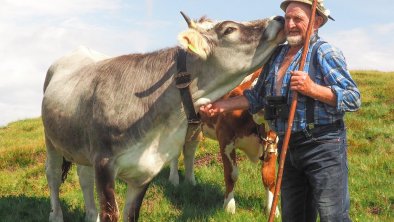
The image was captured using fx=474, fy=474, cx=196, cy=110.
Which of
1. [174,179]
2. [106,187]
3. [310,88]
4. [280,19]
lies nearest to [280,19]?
[280,19]

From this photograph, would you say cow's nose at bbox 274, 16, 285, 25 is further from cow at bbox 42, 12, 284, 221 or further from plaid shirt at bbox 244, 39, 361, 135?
plaid shirt at bbox 244, 39, 361, 135

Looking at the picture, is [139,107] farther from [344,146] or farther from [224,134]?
[224,134]

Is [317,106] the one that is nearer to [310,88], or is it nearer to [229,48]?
[310,88]

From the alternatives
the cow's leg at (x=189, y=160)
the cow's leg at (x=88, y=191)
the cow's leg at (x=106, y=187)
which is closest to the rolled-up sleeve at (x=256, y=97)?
the cow's leg at (x=106, y=187)

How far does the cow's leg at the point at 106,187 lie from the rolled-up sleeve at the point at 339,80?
236cm

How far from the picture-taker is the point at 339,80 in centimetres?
383

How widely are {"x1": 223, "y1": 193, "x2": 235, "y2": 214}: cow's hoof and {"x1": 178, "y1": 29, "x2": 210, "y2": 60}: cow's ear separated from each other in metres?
3.00

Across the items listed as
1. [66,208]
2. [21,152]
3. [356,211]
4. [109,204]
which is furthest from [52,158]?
[356,211]

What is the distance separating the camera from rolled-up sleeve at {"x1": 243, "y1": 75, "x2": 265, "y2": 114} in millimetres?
4590

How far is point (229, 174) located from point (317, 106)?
3.51 metres

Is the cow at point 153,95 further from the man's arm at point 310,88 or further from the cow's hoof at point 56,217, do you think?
the cow's hoof at point 56,217

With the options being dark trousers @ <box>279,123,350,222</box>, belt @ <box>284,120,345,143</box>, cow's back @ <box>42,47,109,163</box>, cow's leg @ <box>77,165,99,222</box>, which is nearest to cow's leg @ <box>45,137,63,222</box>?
cow's leg @ <box>77,165,99,222</box>

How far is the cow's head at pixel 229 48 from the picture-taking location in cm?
454

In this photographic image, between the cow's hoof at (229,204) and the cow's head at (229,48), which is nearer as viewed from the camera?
the cow's head at (229,48)
